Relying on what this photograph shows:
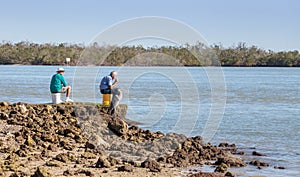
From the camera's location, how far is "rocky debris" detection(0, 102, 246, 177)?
12273 mm

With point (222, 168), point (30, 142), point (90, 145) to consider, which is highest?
point (30, 142)

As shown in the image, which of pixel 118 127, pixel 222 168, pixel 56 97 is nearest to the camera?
pixel 222 168

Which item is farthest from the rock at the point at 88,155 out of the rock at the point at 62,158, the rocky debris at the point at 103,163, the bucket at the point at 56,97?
the bucket at the point at 56,97

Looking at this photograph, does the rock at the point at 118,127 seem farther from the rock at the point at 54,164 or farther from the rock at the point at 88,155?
the rock at the point at 54,164

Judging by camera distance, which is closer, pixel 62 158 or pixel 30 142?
pixel 62 158

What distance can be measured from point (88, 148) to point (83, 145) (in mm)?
614

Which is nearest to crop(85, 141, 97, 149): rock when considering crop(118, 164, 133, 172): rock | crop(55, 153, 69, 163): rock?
crop(55, 153, 69, 163): rock

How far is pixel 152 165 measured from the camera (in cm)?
1253

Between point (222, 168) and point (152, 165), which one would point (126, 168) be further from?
point (222, 168)

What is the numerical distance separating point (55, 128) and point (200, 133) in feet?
21.7

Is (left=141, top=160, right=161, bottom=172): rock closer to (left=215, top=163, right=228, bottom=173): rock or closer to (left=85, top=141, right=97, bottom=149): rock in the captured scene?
(left=215, top=163, right=228, bottom=173): rock

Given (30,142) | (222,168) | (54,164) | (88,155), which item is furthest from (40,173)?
(222,168)

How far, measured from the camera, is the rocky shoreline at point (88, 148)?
12037mm

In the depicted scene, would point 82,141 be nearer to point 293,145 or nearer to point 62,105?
point 62,105
